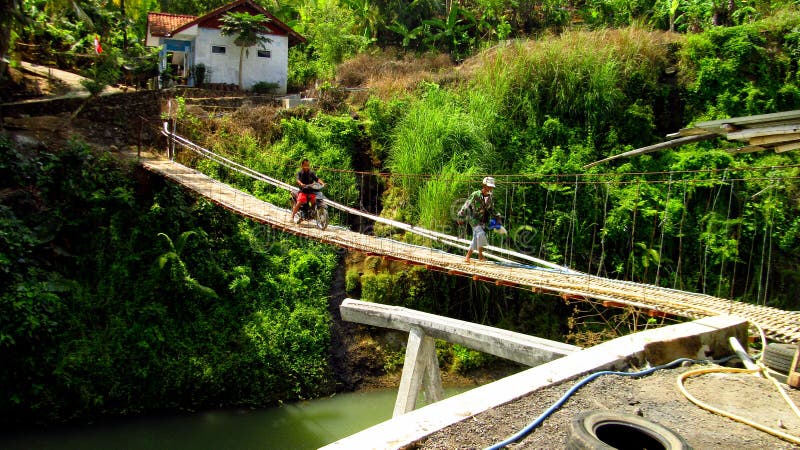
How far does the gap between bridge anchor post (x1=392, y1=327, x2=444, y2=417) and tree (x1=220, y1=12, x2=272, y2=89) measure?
973cm

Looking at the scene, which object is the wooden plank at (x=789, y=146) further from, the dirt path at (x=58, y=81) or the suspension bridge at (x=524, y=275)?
the dirt path at (x=58, y=81)

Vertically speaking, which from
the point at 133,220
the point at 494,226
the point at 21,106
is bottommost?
the point at 133,220

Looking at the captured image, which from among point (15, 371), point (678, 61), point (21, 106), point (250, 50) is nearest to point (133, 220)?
point (15, 371)

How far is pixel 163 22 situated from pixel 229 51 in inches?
93.6

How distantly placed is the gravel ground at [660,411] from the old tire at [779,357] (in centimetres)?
14

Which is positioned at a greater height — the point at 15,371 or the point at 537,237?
the point at 537,237

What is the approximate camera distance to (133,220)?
6.90 m

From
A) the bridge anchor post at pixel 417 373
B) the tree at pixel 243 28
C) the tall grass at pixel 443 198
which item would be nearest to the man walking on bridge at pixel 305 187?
the tall grass at pixel 443 198

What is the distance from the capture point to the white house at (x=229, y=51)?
38.9 feet

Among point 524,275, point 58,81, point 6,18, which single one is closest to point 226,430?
point 524,275

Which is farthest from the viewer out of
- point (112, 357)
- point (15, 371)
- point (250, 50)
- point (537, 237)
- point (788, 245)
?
point (250, 50)

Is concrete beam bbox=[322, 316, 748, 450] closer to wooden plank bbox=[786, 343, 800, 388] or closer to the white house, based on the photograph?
wooden plank bbox=[786, 343, 800, 388]

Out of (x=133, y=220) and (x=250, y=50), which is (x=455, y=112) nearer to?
(x=133, y=220)

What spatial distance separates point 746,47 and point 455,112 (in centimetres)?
419
